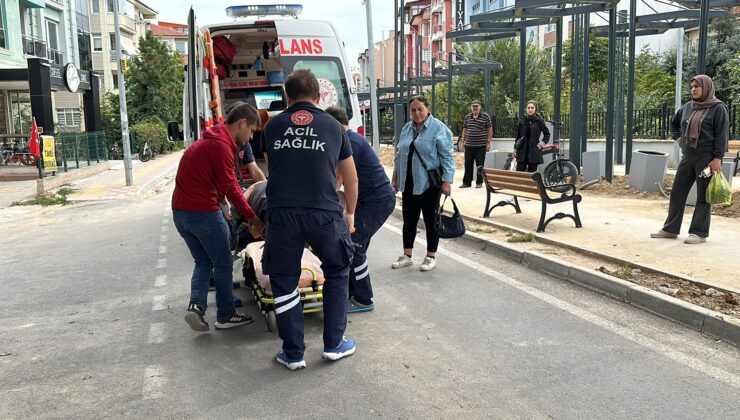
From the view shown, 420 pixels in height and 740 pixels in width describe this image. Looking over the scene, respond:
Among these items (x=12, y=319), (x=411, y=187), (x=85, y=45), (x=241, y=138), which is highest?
(x=85, y=45)

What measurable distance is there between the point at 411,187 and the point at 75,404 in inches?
156

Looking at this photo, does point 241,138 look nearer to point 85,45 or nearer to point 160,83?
point 85,45

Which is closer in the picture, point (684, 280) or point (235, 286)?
point (684, 280)

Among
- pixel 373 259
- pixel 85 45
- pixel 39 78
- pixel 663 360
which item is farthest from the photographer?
pixel 85 45

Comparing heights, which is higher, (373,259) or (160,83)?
(160,83)

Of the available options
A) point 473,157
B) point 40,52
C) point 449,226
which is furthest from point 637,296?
point 40,52

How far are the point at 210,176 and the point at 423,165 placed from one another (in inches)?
102

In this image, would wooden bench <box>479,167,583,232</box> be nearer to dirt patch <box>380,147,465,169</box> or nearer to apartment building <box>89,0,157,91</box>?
dirt patch <box>380,147,465,169</box>

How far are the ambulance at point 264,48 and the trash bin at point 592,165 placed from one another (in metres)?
6.21

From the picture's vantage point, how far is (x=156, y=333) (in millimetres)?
5090

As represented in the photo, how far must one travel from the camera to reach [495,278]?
6559 mm

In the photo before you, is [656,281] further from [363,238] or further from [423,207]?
[363,238]

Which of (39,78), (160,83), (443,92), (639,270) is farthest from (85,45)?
(639,270)

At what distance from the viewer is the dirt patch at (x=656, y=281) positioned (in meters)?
5.16
